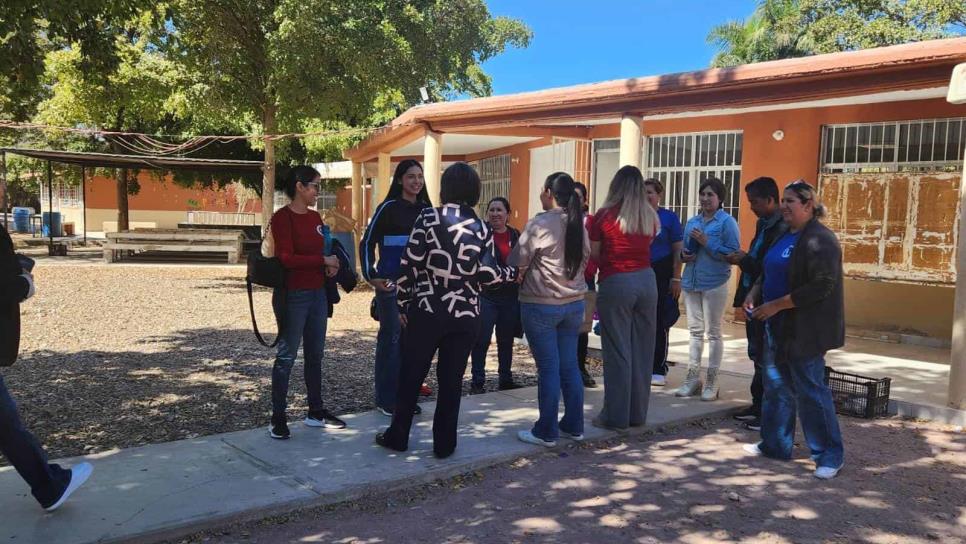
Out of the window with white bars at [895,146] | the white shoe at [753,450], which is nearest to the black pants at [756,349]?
the white shoe at [753,450]

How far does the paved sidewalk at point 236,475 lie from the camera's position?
3338mm

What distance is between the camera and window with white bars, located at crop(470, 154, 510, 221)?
1512cm

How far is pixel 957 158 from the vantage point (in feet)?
28.2

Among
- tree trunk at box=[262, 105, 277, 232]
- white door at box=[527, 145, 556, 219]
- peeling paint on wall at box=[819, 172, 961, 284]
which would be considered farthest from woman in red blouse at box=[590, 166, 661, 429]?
tree trunk at box=[262, 105, 277, 232]

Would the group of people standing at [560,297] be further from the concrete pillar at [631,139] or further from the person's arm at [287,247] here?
the concrete pillar at [631,139]

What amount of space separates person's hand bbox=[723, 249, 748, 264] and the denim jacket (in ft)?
0.13

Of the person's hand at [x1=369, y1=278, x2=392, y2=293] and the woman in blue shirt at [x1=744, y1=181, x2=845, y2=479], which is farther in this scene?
the person's hand at [x1=369, y1=278, x2=392, y2=293]

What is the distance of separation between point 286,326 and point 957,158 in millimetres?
8060

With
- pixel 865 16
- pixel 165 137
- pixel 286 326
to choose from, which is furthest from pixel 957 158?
pixel 165 137

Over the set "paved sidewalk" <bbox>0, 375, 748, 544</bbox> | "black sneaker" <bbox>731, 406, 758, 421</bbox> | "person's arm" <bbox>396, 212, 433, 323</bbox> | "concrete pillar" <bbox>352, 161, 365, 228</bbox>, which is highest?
"concrete pillar" <bbox>352, 161, 365, 228</bbox>

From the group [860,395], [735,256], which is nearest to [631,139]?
[735,256]

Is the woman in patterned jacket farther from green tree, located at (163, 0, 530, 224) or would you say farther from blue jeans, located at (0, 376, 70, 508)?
green tree, located at (163, 0, 530, 224)

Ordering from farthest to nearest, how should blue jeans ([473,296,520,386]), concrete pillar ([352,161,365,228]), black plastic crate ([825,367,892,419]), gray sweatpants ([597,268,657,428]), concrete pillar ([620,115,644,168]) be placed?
concrete pillar ([352,161,365,228]), concrete pillar ([620,115,644,168]), blue jeans ([473,296,520,386]), black plastic crate ([825,367,892,419]), gray sweatpants ([597,268,657,428])

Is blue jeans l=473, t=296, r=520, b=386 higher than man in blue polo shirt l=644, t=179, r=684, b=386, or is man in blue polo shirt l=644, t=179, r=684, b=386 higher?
man in blue polo shirt l=644, t=179, r=684, b=386
